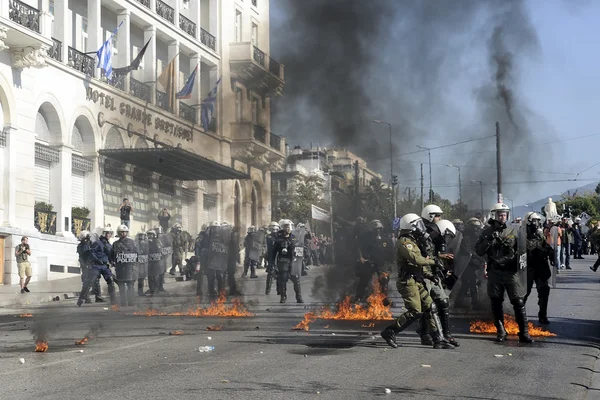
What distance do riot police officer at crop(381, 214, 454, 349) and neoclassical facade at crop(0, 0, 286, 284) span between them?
1043 cm

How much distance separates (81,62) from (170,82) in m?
2.89

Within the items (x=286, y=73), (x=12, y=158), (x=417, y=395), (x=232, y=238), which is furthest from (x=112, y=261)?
(x=417, y=395)

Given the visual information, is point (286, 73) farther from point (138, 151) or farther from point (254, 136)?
point (138, 151)

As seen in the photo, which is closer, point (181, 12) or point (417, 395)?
point (417, 395)

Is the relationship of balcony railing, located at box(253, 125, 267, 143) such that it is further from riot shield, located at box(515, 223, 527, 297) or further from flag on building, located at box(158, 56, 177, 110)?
riot shield, located at box(515, 223, 527, 297)

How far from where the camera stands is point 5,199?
23.8 meters

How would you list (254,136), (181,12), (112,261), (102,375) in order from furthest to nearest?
1. (181,12)
2. (254,136)
3. (112,261)
4. (102,375)

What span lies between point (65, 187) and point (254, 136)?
6.78 m

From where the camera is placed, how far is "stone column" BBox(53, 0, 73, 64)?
26.6 metres

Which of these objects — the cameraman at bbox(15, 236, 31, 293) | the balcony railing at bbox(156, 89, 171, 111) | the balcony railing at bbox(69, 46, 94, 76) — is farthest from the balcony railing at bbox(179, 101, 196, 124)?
the cameraman at bbox(15, 236, 31, 293)

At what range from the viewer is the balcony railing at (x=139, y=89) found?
2847 centimetres

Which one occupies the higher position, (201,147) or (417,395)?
(201,147)

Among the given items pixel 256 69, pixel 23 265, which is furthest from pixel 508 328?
pixel 23 265

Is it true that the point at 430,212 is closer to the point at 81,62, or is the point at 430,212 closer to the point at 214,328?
the point at 214,328
